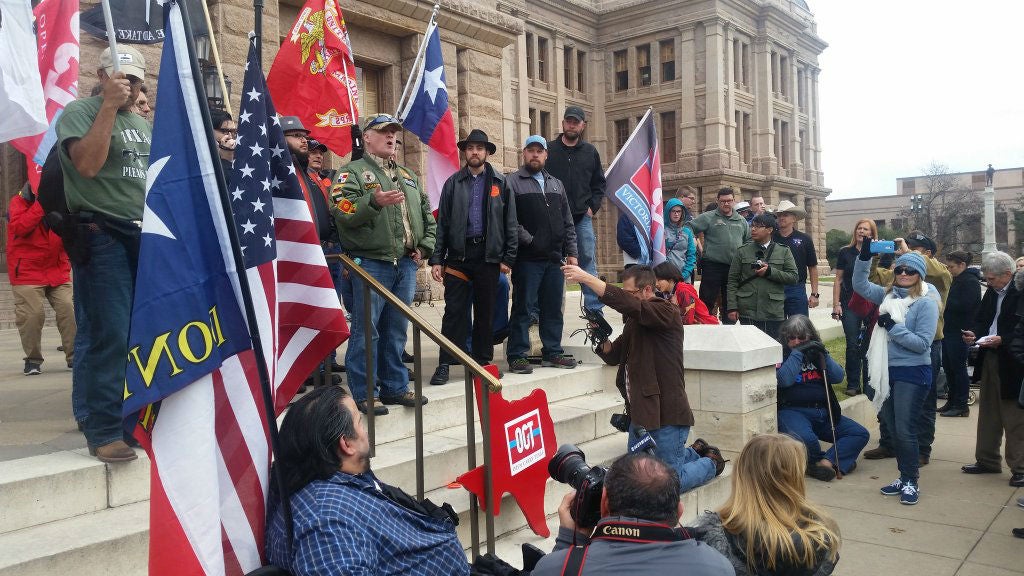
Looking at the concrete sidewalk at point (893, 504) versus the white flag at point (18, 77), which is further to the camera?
the concrete sidewalk at point (893, 504)

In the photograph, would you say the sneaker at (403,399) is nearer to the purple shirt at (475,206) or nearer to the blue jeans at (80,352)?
the purple shirt at (475,206)

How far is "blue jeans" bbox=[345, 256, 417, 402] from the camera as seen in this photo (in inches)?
200

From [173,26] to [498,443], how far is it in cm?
256

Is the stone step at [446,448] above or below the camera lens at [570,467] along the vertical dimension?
below

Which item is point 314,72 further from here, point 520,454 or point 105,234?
point 520,454

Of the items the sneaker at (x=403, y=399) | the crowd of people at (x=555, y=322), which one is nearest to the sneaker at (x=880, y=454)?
the crowd of people at (x=555, y=322)

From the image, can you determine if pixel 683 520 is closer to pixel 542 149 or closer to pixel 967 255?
pixel 542 149

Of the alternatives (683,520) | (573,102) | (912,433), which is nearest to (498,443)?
(683,520)

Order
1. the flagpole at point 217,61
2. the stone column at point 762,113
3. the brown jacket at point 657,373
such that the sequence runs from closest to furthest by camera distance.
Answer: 1. the flagpole at point 217,61
2. the brown jacket at point 657,373
3. the stone column at point 762,113

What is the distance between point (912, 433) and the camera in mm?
5934

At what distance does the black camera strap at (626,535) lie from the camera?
2.43 metres

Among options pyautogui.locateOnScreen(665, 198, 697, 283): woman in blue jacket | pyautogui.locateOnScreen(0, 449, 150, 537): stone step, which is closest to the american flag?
pyautogui.locateOnScreen(0, 449, 150, 537): stone step

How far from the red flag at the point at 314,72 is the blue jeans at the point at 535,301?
7.55ft

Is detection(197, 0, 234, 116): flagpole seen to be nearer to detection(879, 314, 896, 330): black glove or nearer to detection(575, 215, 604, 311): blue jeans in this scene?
detection(575, 215, 604, 311): blue jeans
